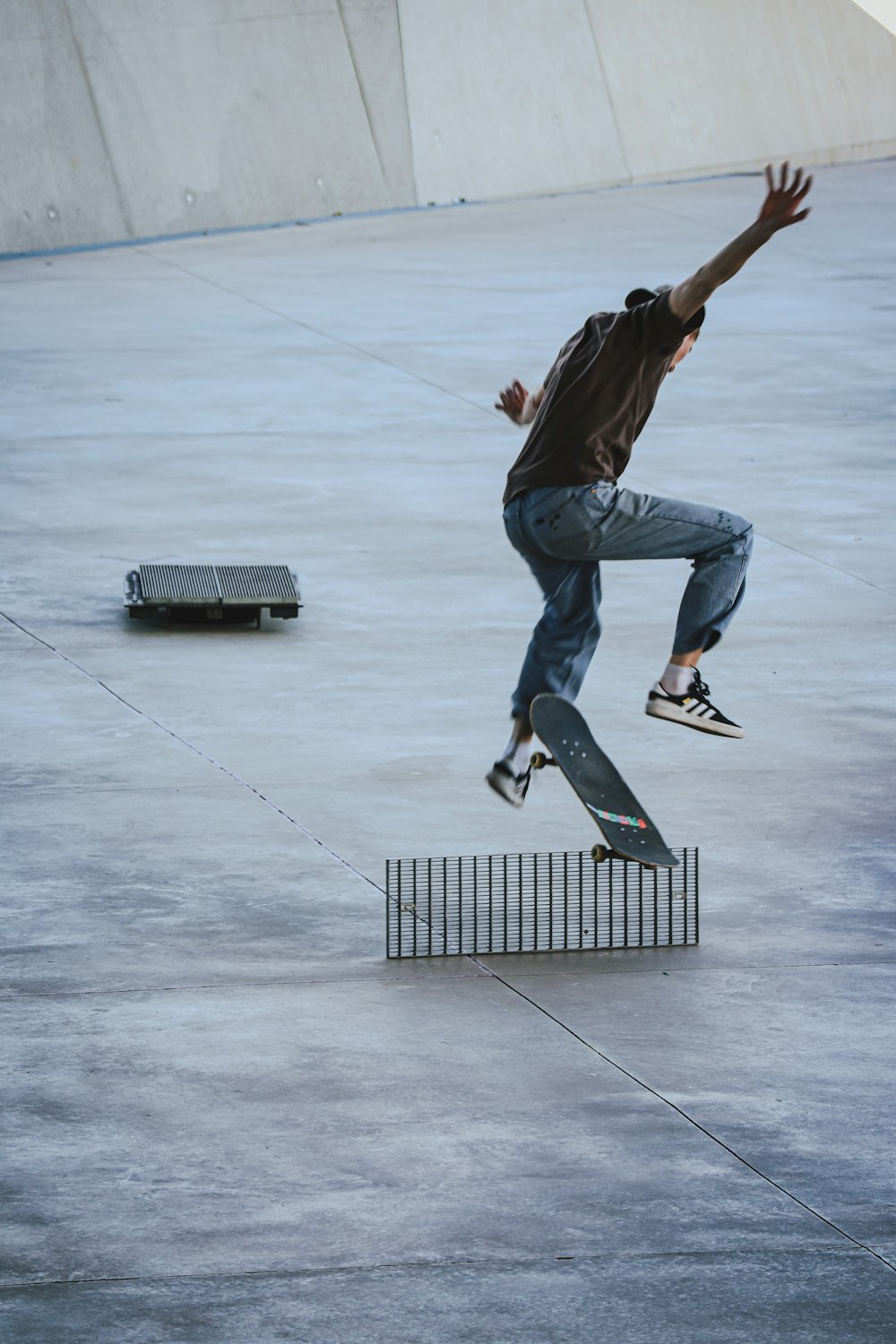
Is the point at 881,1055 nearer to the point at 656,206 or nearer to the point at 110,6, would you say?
the point at 110,6

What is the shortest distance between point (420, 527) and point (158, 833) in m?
6.62

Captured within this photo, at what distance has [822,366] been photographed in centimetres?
2302

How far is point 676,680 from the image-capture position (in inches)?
341

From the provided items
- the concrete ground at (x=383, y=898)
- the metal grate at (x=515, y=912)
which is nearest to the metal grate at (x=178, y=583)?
the concrete ground at (x=383, y=898)

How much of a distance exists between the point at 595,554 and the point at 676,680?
72cm

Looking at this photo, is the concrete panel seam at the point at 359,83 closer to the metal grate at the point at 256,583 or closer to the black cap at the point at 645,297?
the metal grate at the point at 256,583

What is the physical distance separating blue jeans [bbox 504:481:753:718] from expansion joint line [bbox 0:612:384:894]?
6.59 ft

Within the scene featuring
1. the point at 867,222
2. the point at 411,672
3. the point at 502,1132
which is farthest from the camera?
the point at 867,222

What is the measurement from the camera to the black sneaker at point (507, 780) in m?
8.96

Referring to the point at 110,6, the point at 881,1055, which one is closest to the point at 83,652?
the point at 881,1055

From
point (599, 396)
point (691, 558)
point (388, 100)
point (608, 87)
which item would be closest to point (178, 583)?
point (691, 558)

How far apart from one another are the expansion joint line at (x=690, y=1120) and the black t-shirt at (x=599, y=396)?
7.10 feet

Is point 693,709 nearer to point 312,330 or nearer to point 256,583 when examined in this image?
point 256,583

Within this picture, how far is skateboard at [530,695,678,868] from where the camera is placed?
8.58 m
